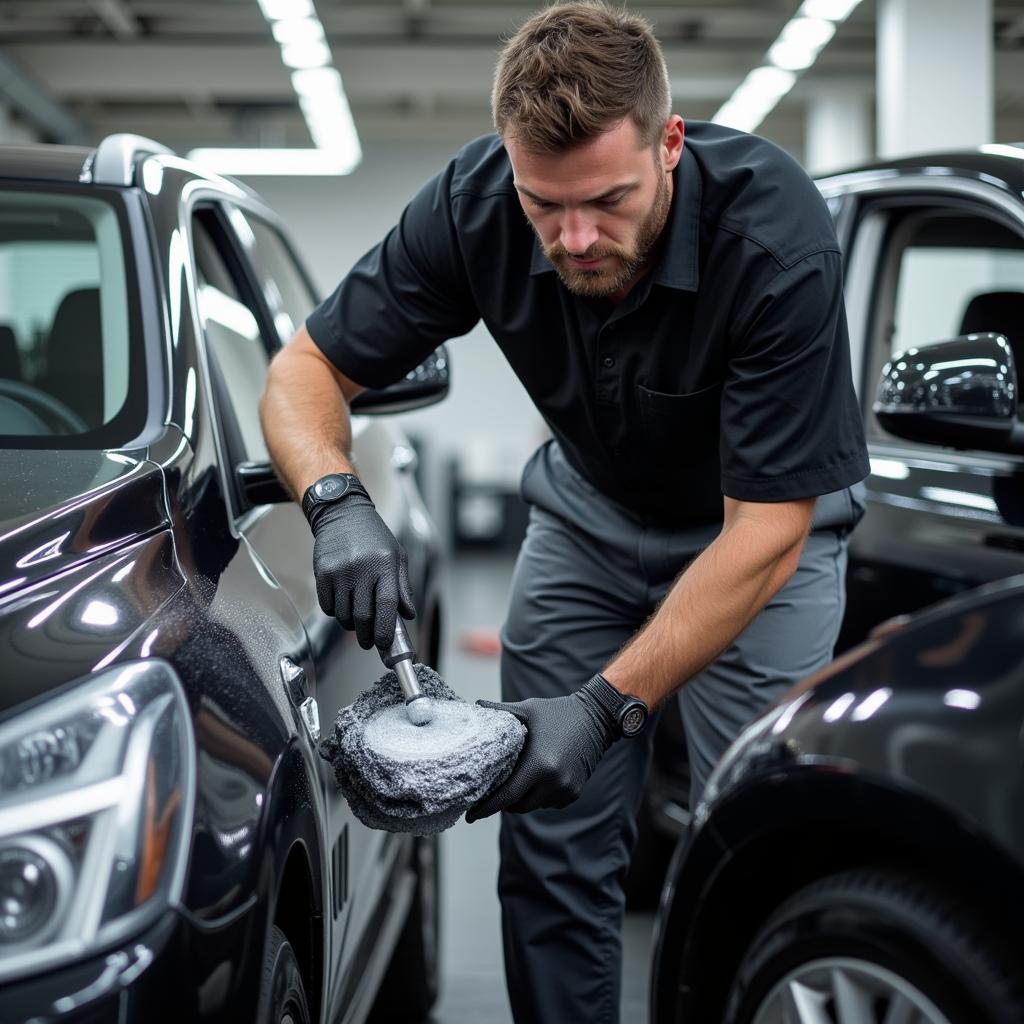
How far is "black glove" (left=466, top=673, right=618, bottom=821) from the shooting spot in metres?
1.64

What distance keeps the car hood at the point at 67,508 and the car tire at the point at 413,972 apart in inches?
55.1

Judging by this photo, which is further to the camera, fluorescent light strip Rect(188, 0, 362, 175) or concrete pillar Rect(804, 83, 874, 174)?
concrete pillar Rect(804, 83, 874, 174)

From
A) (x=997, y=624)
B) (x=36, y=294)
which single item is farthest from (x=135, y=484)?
(x=36, y=294)

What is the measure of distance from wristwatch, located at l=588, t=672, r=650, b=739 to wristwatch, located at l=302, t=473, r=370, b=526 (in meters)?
0.42

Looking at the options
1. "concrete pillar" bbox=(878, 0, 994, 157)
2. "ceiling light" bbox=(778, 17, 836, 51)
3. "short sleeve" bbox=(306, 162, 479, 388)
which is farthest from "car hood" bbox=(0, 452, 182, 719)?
"ceiling light" bbox=(778, 17, 836, 51)

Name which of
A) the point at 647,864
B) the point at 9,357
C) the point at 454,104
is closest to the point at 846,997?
the point at 9,357

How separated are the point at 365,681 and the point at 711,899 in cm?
73

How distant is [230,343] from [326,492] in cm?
63

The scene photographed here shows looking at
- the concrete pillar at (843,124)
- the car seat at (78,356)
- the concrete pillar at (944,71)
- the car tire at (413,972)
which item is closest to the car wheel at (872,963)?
the car seat at (78,356)

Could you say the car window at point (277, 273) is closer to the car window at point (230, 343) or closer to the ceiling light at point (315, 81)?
the car window at point (230, 343)

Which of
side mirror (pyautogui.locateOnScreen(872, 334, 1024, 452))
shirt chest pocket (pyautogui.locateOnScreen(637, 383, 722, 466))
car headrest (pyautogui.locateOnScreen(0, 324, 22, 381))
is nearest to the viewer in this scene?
shirt chest pocket (pyautogui.locateOnScreen(637, 383, 722, 466))

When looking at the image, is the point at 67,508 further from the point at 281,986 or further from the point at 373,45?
the point at 373,45

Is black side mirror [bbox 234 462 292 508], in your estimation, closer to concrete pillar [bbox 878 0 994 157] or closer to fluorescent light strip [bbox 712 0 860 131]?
fluorescent light strip [bbox 712 0 860 131]

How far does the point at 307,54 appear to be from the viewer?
9.62 meters
